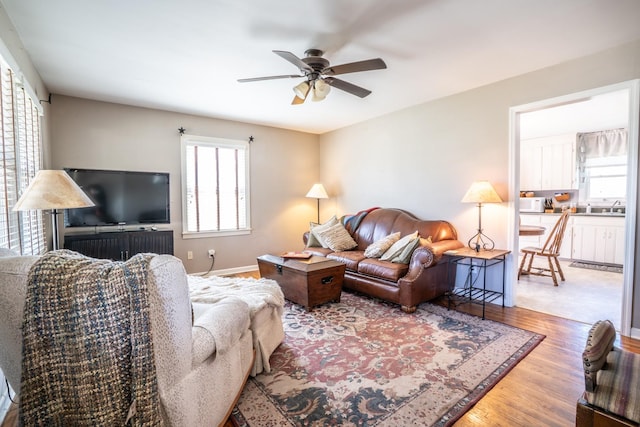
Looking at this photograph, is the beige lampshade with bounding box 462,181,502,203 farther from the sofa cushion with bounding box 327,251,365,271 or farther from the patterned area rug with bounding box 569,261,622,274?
the patterned area rug with bounding box 569,261,622,274

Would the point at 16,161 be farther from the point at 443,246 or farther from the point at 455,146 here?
the point at 455,146

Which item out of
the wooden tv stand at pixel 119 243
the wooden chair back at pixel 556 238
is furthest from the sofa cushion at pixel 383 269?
the wooden tv stand at pixel 119 243

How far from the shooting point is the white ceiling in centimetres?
206

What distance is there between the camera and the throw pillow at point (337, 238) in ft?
14.3

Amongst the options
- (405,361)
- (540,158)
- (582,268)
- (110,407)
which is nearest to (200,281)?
(110,407)

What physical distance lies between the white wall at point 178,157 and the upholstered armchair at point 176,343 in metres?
3.37

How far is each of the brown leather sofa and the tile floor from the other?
99 cm

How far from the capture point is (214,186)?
15.9 feet

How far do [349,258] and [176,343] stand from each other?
2813 millimetres

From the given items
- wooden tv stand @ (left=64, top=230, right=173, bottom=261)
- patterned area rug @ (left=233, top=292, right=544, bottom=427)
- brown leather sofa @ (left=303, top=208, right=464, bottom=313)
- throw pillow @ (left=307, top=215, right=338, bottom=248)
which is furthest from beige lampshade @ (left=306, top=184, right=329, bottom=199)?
patterned area rug @ (left=233, top=292, right=544, bottom=427)

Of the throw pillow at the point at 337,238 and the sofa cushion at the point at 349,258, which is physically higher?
the throw pillow at the point at 337,238

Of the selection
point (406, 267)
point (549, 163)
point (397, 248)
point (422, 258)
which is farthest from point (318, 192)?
point (549, 163)

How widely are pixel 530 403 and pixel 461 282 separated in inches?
83.0

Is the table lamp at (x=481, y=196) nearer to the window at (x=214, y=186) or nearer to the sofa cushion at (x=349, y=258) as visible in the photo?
the sofa cushion at (x=349, y=258)
